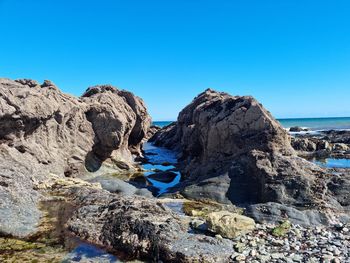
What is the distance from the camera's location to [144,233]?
16.1 meters

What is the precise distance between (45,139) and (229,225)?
72.7 ft

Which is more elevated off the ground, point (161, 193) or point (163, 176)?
point (163, 176)

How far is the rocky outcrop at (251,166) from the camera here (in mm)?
24141

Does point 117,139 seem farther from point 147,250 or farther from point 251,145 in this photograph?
point 147,250

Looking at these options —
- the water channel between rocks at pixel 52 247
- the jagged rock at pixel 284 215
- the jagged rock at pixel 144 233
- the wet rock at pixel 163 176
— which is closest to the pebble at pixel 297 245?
the jagged rock at pixel 144 233

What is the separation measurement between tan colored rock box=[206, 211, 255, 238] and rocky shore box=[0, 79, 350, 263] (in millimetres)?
66

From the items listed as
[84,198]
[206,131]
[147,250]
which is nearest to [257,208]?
[147,250]

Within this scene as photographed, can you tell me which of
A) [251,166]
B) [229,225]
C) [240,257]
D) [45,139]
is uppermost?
[45,139]

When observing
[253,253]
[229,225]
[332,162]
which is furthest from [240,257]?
[332,162]

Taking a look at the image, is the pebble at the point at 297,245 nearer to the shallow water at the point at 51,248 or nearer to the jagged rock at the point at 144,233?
the jagged rock at the point at 144,233

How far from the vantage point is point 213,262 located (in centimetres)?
1440

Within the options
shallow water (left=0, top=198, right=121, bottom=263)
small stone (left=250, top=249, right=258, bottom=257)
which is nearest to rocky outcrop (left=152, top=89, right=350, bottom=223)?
small stone (left=250, top=249, right=258, bottom=257)

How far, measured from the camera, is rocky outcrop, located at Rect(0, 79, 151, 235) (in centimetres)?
2123

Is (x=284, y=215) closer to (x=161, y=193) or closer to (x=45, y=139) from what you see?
(x=161, y=193)
